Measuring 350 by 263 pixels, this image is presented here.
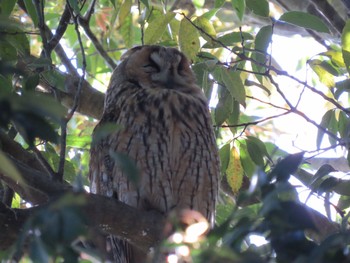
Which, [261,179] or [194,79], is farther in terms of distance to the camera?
→ [194,79]

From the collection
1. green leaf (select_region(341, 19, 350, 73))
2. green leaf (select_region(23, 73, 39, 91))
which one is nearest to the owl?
green leaf (select_region(23, 73, 39, 91))

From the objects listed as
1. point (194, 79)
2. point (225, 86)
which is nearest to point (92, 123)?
point (194, 79)

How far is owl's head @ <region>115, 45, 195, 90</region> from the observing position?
2746mm

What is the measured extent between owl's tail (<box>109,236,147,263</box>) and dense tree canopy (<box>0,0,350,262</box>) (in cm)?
29

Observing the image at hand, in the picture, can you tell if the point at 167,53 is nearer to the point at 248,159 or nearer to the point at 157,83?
the point at 157,83

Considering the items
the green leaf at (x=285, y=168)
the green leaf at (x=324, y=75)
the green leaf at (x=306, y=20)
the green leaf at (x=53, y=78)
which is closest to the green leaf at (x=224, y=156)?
the green leaf at (x=324, y=75)

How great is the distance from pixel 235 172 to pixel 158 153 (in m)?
0.39

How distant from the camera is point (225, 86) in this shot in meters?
2.58

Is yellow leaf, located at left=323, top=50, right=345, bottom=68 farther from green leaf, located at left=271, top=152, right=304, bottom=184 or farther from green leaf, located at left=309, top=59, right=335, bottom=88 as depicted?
green leaf, located at left=271, top=152, right=304, bottom=184

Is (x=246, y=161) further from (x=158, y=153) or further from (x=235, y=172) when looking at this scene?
(x=158, y=153)

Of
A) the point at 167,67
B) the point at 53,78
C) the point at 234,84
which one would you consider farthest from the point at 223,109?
the point at 53,78

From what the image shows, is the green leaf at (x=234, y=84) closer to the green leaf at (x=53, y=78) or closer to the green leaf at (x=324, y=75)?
the green leaf at (x=324, y=75)

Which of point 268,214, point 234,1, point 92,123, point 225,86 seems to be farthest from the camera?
point 92,123

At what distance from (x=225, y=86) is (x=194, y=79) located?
11.0 inches
